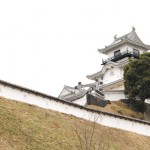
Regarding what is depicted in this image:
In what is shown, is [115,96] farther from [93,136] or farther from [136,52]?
[93,136]

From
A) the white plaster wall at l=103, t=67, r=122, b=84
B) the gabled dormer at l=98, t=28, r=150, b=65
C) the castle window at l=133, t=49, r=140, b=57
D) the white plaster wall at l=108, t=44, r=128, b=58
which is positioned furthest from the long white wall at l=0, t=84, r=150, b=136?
the white plaster wall at l=108, t=44, r=128, b=58

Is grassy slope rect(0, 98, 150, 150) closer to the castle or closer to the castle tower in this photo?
the castle

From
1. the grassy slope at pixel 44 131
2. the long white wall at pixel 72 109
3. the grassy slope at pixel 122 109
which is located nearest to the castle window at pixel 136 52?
the grassy slope at pixel 122 109

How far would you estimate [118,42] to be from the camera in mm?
55750

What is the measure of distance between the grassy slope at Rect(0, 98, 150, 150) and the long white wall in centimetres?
51

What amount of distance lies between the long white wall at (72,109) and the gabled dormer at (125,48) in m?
26.0

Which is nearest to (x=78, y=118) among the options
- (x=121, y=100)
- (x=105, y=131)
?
(x=105, y=131)

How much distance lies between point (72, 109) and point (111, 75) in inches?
1174

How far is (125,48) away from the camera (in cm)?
5559

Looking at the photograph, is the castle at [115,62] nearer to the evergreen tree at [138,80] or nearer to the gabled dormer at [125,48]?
the gabled dormer at [125,48]

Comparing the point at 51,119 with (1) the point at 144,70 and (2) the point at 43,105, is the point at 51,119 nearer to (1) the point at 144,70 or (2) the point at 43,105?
(2) the point at 43,105

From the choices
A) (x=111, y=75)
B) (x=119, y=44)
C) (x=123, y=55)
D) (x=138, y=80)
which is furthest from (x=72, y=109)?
(x=119, y=44)

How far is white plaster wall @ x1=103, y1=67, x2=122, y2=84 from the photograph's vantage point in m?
53.5

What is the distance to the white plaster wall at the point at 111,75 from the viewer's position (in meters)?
53.5
